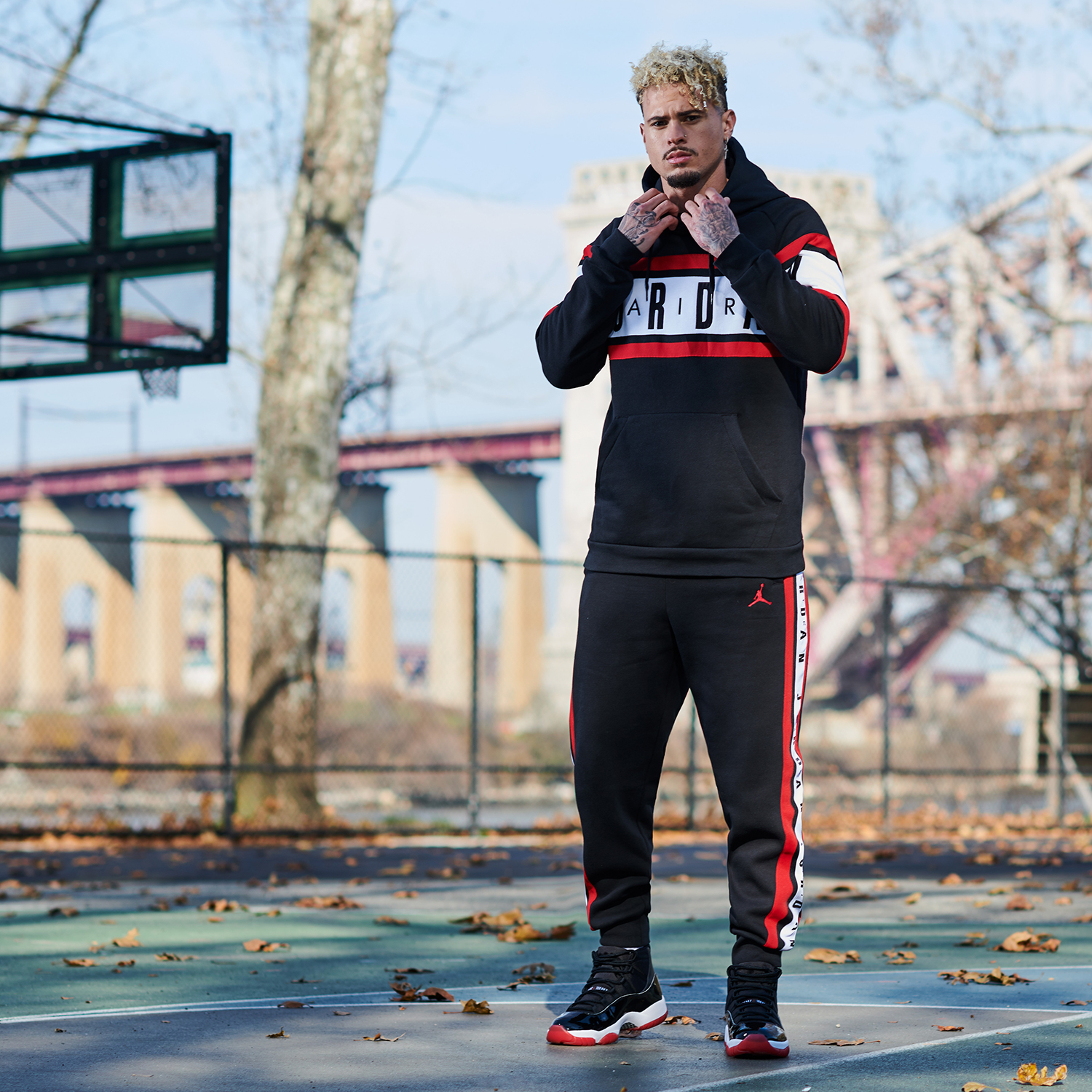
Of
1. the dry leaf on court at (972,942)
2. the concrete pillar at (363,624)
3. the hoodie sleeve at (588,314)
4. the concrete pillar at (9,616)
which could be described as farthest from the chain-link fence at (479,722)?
the concrete pillar at (9,616)

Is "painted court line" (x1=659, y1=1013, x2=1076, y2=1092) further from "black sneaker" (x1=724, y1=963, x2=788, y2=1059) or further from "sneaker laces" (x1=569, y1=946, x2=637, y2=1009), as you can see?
"sneaker laces" (x1=569, y1=946, x2=637, y2=1009)

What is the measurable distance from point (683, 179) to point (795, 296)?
37cm

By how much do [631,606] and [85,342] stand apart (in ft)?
25.3

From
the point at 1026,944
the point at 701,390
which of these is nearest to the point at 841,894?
the point at 1026,944

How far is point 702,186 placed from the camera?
3445 mm

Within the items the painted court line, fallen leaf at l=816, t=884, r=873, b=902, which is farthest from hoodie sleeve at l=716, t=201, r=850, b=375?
fallen leaf at l=816, t=884, r=873, b=902

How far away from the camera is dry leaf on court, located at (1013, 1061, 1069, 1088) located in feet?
9.63

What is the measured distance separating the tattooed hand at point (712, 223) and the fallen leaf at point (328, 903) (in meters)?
3.85

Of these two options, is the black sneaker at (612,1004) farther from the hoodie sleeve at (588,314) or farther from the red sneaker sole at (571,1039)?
the hoodie sleeve at (588,314)

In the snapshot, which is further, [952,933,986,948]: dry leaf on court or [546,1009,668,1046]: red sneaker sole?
[952,933,986,948]: dry leaf on court

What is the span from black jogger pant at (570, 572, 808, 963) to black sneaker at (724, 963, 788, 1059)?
38 millimetres

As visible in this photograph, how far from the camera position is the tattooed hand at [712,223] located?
330cm

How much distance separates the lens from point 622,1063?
3.17m

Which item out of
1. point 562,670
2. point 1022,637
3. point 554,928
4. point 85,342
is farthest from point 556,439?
point 554,928
